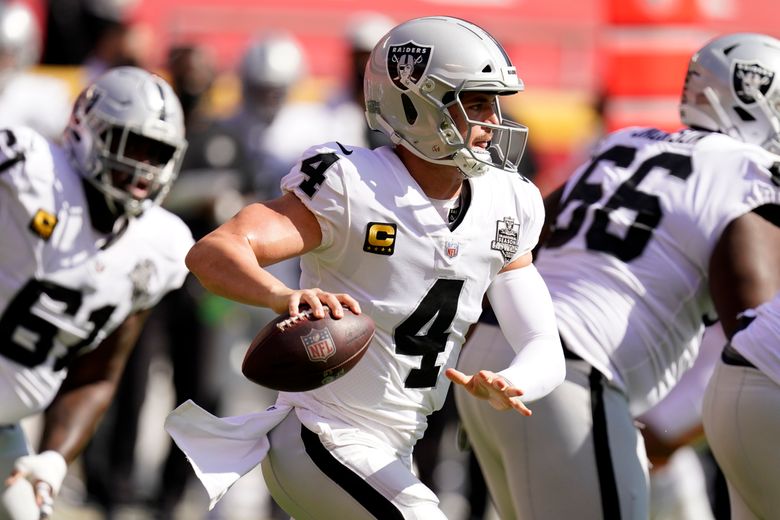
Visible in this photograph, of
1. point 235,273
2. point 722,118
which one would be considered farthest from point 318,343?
point 722,118

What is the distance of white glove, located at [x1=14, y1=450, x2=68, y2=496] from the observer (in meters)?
4.40

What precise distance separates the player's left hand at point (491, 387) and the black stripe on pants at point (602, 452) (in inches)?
30.8

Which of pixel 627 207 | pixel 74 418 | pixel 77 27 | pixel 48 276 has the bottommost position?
→ pixel 77 27

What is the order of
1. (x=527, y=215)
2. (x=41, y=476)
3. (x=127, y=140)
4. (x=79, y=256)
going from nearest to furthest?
(x=527, y=215)
(x=41, y=476)
(x=79, y=256)
(x=127, y=140)

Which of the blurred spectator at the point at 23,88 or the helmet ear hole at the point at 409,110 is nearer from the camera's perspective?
the helmet ear hole at the point at 409,110

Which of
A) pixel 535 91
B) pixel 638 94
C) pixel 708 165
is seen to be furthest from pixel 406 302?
pixel 535 91

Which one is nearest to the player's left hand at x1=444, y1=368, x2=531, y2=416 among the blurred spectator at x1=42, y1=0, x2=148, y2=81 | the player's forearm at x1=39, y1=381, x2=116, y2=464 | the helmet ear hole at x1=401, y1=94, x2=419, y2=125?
the helmet ear hole at x1=401, y1=94, x2=419, y2=125

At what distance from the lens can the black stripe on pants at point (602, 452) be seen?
4.17 meters

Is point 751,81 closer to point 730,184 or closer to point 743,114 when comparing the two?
point 743,114

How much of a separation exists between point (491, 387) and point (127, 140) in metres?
1.89

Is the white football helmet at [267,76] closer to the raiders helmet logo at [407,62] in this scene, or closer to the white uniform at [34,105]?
the white uniform at [34,105]

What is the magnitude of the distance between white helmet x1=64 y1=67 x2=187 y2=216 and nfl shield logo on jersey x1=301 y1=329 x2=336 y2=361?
1695mm

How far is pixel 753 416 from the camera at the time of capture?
418 centimetres

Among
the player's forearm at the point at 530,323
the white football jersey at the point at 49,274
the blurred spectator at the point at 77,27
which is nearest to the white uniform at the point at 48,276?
the white football jersey at the point at 49,274
